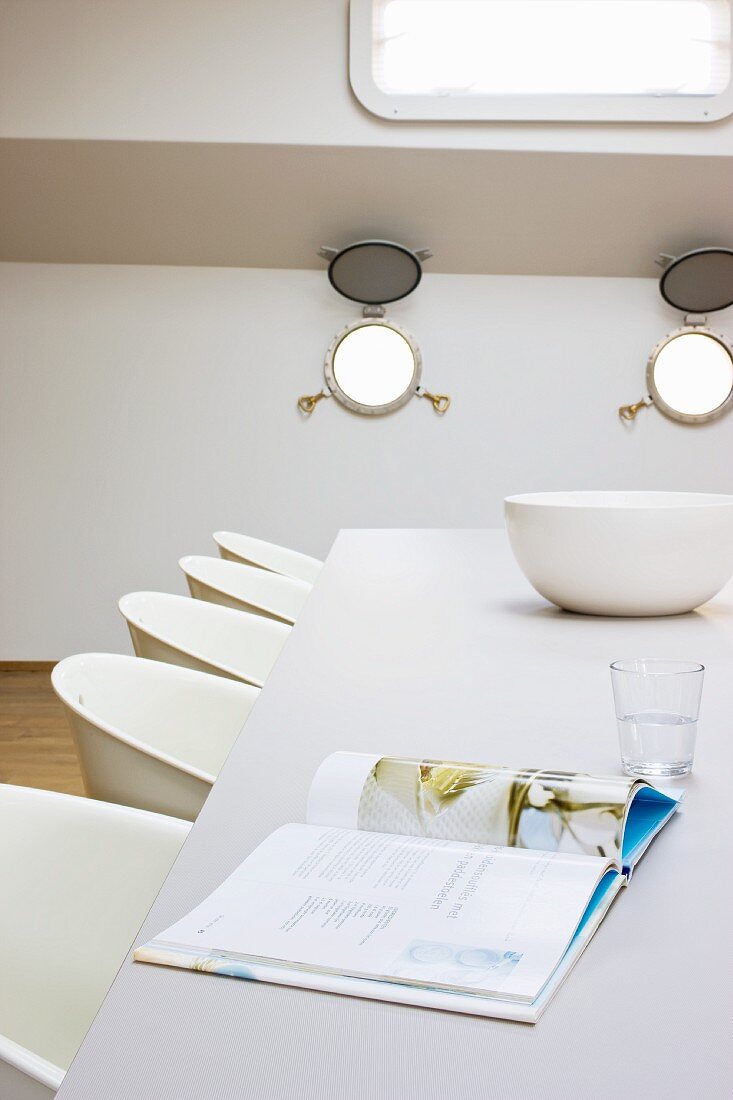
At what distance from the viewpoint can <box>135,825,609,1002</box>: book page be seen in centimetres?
52

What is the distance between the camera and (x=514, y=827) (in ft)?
2.21

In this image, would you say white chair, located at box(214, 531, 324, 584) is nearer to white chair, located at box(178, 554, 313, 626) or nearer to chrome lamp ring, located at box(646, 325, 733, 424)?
white chair, located at box(178, 554, 313, 626)

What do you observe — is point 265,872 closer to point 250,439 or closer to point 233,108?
point 233,108

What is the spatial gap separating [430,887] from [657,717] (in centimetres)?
30

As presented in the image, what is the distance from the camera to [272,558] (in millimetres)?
3281

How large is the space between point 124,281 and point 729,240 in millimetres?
2740

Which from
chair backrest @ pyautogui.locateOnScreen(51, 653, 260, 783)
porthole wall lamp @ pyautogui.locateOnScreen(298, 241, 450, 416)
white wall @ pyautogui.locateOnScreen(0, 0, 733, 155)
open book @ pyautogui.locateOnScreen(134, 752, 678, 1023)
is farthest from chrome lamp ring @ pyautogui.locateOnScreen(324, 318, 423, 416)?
open book @ pyautogui.locateOnScreen(134, 752, 678, 1023)

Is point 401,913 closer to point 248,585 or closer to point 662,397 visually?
point 248,585

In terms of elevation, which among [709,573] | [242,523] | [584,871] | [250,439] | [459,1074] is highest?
[250,439]

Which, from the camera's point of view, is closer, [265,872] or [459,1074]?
[459,1074]

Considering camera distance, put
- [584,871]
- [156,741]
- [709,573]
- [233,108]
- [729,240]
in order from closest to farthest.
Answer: [584,871], [709,573], [156,741], [233,108], [729,240]

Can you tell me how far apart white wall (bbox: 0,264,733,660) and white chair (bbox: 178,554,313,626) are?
2.18 meters

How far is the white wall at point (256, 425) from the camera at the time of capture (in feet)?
15.6

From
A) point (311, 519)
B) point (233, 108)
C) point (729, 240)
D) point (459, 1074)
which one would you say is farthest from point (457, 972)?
point (729, 240)
